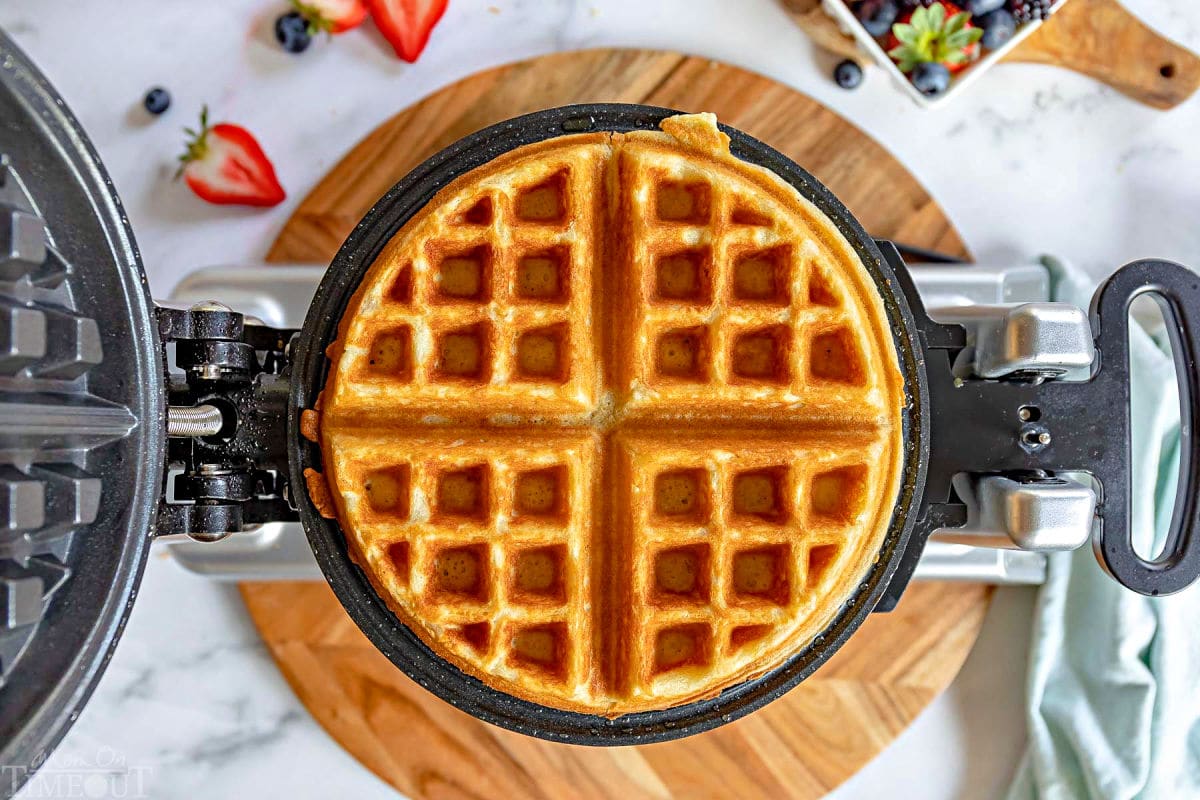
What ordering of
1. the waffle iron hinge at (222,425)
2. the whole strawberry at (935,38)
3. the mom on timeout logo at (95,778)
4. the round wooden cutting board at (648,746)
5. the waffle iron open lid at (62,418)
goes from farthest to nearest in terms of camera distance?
the mom on timeout logo at (95,778), the round wooden cutting board at (648,746), the whole strawberry at (935,38), the waffle iron hinge at (222,425), the waffle iron open lid at (62,418)

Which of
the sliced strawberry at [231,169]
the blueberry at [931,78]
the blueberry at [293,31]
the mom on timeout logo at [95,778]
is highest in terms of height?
the blueberry at [293,31]

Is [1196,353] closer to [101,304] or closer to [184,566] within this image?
[101,304]

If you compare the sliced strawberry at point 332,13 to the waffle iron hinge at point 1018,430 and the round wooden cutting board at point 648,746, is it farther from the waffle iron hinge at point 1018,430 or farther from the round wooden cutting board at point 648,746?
the waffle iron hinge at point 1018,430

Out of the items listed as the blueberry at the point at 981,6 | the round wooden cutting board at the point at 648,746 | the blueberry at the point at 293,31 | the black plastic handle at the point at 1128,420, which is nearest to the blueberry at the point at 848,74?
the round wooden cutting board at the point at 648,746

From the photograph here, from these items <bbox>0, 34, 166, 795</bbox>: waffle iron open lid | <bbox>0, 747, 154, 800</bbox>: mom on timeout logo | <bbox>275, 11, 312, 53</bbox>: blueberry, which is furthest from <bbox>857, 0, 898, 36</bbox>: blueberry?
<bbox>0, 747, 154, 800</bbox>: mom on timeout logo

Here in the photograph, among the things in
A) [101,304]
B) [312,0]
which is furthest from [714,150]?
[312,0]

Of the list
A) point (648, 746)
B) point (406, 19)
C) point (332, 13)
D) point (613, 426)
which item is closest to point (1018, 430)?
point (613, 426)

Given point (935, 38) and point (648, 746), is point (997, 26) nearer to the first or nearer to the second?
point (935, 38)
